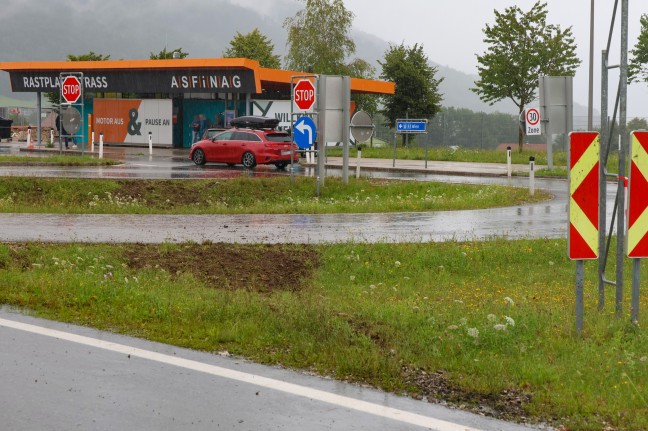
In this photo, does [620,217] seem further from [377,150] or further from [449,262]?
[377,150]

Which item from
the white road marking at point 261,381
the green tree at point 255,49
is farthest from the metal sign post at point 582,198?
the green tree at point 255,49

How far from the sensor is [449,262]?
42.1 ft

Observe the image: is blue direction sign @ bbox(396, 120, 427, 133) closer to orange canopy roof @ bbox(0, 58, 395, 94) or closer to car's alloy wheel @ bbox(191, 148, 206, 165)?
car's alloy wheel @ bbox(191, 148, 206, 165)

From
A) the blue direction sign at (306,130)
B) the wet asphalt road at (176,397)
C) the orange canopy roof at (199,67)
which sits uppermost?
the orange canopy roof at (199,67)

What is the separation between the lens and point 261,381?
6.61 meters

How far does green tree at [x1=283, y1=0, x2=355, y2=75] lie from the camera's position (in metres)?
80.1

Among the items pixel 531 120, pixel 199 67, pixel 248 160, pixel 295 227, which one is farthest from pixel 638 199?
pixel 199 67

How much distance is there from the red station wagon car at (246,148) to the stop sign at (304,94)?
11.1m

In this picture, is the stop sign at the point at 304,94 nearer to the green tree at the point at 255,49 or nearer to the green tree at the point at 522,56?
the green tree at the point at 522,56

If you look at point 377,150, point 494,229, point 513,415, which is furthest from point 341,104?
point 377,150

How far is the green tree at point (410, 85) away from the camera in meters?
66.4

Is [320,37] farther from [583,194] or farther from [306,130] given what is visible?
[583,194]

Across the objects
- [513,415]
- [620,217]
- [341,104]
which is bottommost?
[513,415]

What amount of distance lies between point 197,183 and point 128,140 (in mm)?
28614
